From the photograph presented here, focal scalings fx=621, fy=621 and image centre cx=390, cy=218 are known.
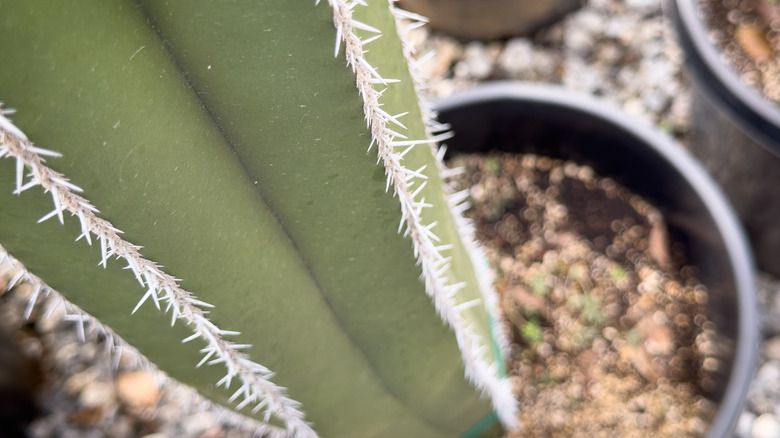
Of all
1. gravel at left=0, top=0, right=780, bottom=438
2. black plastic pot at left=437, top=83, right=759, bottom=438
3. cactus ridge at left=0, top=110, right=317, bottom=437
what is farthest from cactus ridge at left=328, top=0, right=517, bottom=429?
gravel at left=0, top=0, right=780, bottom=438

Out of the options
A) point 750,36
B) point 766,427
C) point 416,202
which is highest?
point 416,202

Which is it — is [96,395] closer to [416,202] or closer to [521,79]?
[416,202]

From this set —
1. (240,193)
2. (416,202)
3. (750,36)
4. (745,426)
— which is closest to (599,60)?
(750,36)

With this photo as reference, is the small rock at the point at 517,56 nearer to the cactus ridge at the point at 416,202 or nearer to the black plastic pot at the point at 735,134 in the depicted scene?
the black plastic pot at the point at 735,134

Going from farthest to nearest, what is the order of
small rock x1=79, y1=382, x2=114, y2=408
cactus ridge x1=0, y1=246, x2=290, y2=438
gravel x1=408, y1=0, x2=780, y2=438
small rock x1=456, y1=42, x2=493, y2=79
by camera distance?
small rock x1=456, y1=42, x2=493, y2=79 < gravel x1=408, y1=0, x2=780, y2=438 < small rock x1=79, y1=382, x2=114, y2=408 < cactus ridge x1=0, y1=246, x2=290, y2=438

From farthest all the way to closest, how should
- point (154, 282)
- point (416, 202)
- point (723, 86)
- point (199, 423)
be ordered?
1. point (199, 423)
2. point (723, 86)
3. point (416, 202)
4. point (154, 282)

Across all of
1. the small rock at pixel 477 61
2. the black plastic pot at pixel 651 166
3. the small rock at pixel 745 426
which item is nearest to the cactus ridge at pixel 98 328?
the black plastic pot at pixel 651 166

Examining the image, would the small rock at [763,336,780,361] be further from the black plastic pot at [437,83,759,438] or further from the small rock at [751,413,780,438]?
the black plastic pot at [437,83,759,438]
